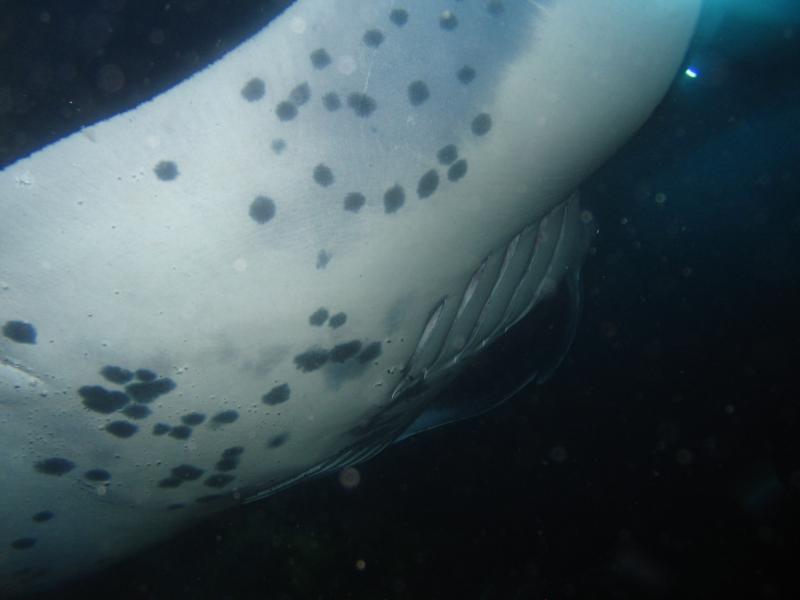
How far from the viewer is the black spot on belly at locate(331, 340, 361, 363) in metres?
1.57

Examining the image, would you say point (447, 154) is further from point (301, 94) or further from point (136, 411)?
point (136, 411)

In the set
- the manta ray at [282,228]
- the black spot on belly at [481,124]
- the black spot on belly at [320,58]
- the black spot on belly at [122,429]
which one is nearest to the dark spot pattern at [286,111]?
the manta ray at [282,228]

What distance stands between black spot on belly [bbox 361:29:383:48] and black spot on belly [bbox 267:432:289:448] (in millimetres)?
1255

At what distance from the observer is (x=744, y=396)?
4.00m

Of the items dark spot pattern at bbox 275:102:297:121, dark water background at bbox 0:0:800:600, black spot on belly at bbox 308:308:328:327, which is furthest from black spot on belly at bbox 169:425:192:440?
dark water background at bbox 0:0:800:600

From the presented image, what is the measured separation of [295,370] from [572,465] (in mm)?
3297

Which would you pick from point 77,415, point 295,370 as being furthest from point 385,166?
point 77,415

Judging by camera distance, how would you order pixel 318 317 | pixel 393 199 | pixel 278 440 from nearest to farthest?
pixel 393 199, pixel 318 317, pixel 278 440

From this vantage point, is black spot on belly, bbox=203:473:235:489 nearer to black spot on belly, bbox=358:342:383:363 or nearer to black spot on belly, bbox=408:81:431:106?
black spot on belly, bbox=358:342:383:363

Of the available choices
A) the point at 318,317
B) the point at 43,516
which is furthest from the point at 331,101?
the point at 43,516

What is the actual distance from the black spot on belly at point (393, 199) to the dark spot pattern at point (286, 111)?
12.0 inches

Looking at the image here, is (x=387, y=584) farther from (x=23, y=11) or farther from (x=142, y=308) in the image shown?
(x=23, y=11)

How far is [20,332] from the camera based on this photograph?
126cm

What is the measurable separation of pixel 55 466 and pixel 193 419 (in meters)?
0.49
